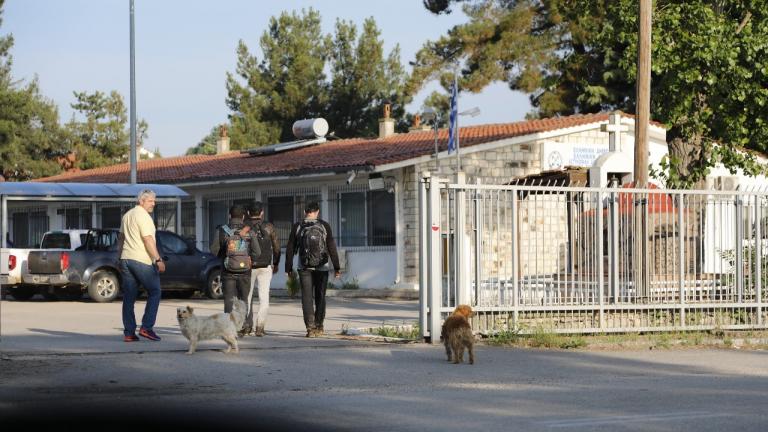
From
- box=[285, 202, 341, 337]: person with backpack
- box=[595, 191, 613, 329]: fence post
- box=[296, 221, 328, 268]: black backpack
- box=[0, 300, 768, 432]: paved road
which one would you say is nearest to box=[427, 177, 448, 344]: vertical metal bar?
box=[0, 300, 768, 432]: paved road

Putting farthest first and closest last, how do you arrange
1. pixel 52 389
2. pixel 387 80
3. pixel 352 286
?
pixel 387 80 < pixel 352 286 < pixel 52 389

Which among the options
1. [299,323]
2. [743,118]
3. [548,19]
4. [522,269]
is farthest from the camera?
[548,19]

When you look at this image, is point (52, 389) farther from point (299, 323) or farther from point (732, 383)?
point (299, 323)

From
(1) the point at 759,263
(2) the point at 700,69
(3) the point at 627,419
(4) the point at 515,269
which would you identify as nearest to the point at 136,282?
(4) the point at 515,269

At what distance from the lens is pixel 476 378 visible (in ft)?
40.1

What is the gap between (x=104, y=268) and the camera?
2648 centimetres

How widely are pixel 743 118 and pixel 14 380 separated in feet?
49.8

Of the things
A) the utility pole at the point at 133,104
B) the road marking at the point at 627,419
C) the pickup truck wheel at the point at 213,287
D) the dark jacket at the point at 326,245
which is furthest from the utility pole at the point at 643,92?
the utility pole at the point at 133,104

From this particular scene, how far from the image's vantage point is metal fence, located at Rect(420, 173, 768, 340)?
15.5 metres

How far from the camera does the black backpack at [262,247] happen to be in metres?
15.8

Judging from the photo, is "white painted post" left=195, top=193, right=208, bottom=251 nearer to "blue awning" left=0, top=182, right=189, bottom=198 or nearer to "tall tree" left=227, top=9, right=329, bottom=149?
"blue awning" left=0, top=182, right=189, bottom=198

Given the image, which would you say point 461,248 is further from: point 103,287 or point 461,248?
point 103,287

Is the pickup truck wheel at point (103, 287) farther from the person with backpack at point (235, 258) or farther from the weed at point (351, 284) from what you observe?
the person with backpack at point (235, 258)

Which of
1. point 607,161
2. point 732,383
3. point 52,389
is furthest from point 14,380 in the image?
point 607,161
